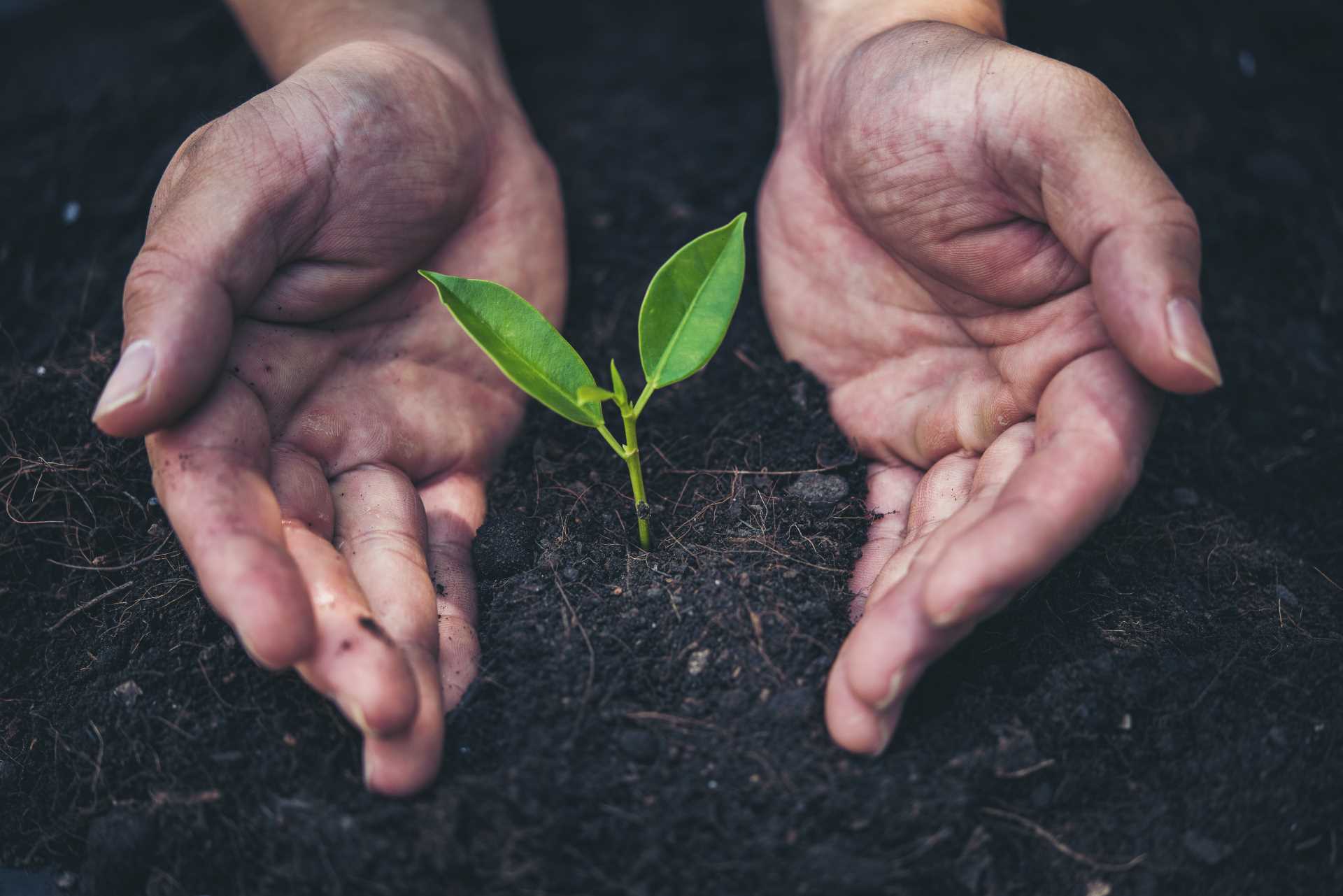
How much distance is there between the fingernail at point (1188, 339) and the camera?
1.34 meters

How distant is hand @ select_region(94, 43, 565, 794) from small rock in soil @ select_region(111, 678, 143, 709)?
433mm

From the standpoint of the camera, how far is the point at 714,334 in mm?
1621


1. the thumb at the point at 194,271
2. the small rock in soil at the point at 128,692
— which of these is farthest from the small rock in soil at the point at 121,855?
the thumb at the point at 194,271

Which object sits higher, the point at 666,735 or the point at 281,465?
the point at 281,465

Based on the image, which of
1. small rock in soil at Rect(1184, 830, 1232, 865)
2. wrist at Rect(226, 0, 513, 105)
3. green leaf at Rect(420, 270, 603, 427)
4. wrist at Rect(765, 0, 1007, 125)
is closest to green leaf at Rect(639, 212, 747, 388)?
green leaf at Rect(420, 270, 603, 427)

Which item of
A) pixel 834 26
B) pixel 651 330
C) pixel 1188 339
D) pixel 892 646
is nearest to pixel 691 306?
pixel 651 330

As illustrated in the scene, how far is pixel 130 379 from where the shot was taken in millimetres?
1394

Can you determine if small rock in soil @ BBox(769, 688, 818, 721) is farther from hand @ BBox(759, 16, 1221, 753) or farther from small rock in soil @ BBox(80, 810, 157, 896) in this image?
small rock in soil @ BBox(80, 810, 157, 896)

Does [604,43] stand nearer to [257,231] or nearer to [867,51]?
[867,51]

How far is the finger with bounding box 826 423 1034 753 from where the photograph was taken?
1.37 metres

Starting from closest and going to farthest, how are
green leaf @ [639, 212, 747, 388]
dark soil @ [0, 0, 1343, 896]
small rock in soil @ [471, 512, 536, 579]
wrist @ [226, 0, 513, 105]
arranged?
dark soil @ [0, 0, 1343, 896]
green leaf @ [639, 212, 747, 388]
small rock in soil @ [471, 512, 536, 579]
wrist @ [226, 0, 513, 105]

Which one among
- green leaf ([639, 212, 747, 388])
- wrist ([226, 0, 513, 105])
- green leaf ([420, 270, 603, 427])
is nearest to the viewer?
green leaf ([420, 270, 603, 427])

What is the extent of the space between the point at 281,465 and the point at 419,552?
28cm

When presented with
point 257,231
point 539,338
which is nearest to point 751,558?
point 539,338
